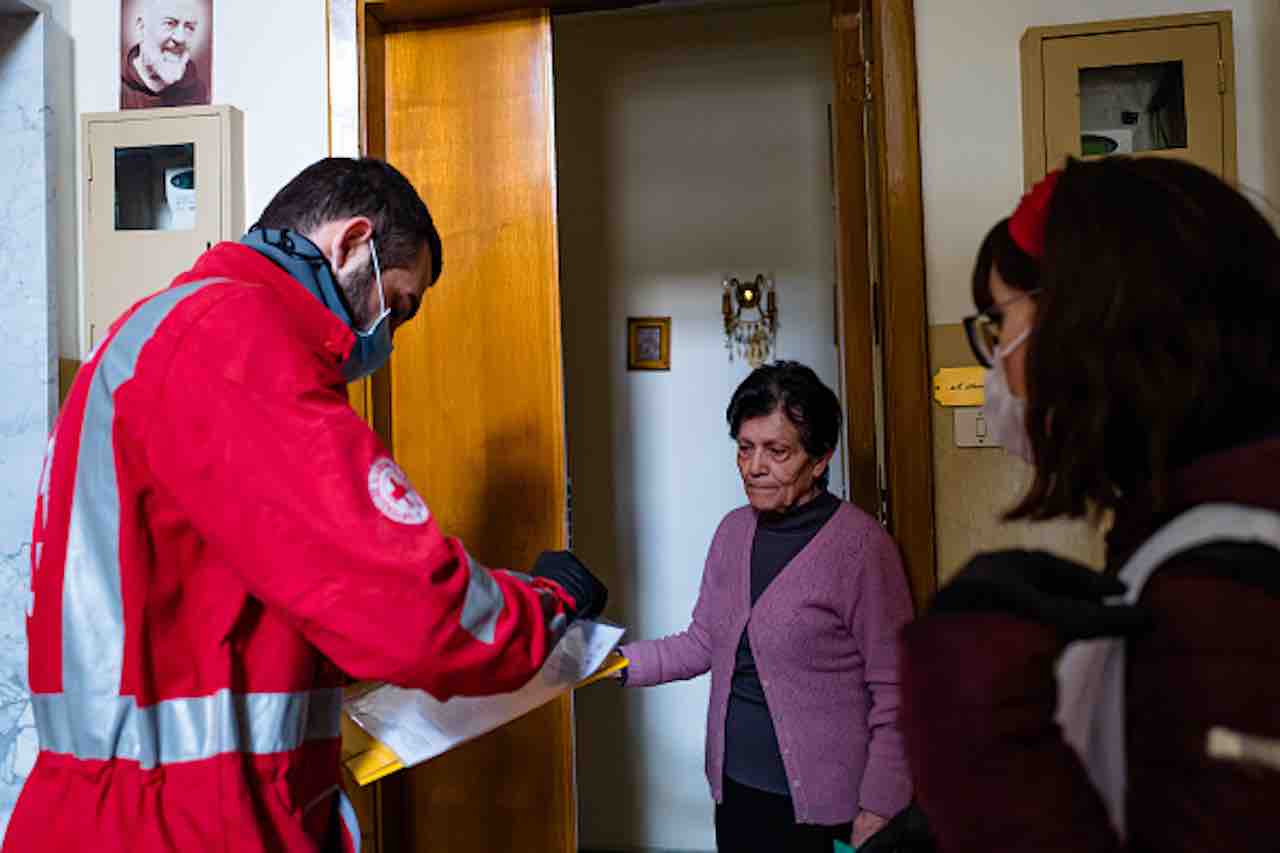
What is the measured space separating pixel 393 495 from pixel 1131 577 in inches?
26.8

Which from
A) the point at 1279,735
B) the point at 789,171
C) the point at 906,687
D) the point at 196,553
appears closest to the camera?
the point at 1279,735

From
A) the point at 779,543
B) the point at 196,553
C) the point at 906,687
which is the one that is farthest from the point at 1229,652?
the point at 779,543

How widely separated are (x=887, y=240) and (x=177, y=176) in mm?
1414

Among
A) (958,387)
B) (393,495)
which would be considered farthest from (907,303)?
(393,495)

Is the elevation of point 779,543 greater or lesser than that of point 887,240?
lesser

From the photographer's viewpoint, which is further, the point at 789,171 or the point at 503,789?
the point at 789,171

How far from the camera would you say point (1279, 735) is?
600 mm

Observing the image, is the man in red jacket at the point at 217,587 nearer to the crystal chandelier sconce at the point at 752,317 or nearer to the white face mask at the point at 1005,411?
the white face mask at the point at 1005,411

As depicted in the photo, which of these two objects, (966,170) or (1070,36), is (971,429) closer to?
(966,170)

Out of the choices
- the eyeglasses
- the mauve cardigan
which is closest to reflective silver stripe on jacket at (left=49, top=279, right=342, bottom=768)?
the eyeglasses

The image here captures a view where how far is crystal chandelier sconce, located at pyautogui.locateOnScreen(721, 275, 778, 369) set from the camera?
3186 millimetres

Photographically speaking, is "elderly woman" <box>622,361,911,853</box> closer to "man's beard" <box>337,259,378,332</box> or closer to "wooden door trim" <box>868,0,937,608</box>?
A: "wooden door trim" <box>868,0,937,608</box>

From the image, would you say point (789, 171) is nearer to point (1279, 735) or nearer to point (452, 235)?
point (452, 235)

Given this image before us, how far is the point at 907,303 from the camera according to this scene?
179 cm
